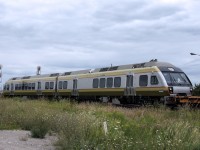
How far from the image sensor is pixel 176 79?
26.7m

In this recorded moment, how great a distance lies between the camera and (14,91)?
55.4 metres

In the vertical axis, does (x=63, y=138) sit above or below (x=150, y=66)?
below

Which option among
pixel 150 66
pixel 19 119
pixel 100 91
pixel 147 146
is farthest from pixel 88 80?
pixel 147 146

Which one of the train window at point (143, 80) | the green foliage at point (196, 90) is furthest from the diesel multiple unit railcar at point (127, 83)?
the green foliage at point (196, 90)

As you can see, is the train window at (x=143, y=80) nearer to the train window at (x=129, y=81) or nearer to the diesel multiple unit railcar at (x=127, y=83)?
the diesel multiple unit railcar at (x=127, y=83)

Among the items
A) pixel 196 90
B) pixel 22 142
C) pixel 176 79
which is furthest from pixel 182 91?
pixel 22 142

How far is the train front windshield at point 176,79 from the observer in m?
25.9

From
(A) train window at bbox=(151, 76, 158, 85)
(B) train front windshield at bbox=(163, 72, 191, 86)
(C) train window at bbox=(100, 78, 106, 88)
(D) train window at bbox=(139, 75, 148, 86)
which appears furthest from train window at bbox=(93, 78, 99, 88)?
(B) train front windshield at bbox=(163, 72, 191, 86)

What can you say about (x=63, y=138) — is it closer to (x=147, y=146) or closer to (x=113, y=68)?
(x=147, y=146)

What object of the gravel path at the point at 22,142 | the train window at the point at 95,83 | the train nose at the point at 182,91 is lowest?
the gravel path at the point at 22,142

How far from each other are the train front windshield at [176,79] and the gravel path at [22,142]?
14973 mm

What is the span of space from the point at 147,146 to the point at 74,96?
98.8ft

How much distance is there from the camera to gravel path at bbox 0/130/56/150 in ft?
31.8

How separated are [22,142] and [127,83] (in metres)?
18.7
